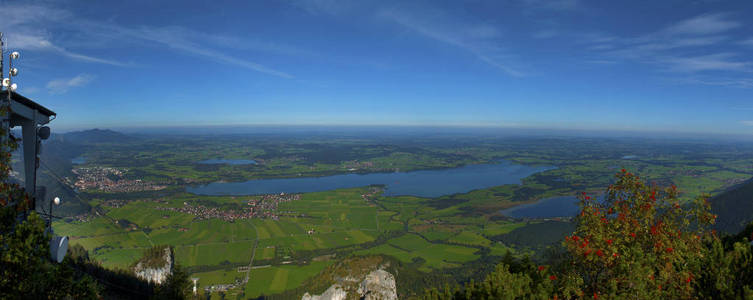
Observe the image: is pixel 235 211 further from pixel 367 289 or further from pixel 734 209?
pixel 734 209

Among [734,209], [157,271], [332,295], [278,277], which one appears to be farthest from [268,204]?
[734,209]

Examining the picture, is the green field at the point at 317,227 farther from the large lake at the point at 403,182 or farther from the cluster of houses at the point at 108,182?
the large lake at the point at 403,182

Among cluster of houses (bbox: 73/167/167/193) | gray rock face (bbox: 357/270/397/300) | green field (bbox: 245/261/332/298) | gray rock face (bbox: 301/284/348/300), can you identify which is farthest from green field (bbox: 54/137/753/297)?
gray rock face (bbox: 357/270/397/300)

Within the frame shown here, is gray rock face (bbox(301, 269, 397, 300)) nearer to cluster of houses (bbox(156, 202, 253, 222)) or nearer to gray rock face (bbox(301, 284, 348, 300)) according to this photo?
gray rock face (bbox(301, 284, 348, 300))

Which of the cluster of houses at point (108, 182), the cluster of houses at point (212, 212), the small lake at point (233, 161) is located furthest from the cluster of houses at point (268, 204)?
the small lake at point (233, 161)

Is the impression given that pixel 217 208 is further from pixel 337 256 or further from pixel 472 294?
pixel 472 294

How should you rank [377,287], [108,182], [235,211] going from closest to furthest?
[377,287], [235,211], [108,182]
